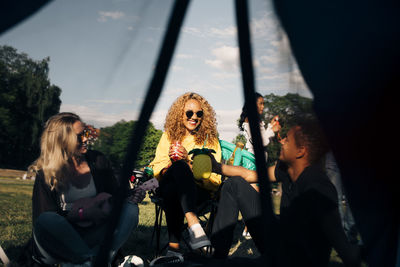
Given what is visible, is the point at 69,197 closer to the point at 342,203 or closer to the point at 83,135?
the point at 83,135

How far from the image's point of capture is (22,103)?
4.11 ft

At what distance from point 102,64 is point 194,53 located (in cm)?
35

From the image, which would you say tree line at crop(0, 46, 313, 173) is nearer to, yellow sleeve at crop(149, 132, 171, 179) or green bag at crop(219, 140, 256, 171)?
yellow sleeve at crop(149, 132, 171, 179)

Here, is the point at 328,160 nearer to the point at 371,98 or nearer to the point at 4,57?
the point at 371,98

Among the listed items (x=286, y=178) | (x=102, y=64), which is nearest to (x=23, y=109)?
(x=102, y=64)

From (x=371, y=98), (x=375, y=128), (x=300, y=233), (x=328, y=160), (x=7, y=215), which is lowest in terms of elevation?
(x=7, y=215)

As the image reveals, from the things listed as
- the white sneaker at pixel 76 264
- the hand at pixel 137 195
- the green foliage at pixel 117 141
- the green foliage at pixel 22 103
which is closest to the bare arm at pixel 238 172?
the hand at pixel 137 195

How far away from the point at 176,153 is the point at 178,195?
309mm

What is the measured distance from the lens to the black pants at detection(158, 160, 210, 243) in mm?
1951

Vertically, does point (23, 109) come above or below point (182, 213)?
above

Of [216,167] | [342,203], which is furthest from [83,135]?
[342,203]

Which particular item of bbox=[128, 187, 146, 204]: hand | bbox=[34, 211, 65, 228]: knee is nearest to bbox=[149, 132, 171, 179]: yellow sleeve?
bbox=[128, 187, 146, 204]: hand

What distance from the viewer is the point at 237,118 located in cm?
121

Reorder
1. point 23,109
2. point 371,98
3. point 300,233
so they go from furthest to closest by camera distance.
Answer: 1. point 23,109
2. point 371,98
3. point 300,233
